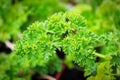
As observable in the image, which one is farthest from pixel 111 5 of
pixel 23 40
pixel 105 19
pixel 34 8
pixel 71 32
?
pixel 23 40

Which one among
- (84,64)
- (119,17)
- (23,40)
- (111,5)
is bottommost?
(84,64)

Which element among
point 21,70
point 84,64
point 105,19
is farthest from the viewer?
point 105,19

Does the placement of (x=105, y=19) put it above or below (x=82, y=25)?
above

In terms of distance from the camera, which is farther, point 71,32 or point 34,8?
point 34,8

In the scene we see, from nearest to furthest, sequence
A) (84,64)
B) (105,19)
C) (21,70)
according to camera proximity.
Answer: (84,64), (21,70), (105,19)

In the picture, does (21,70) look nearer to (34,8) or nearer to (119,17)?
(34,8)

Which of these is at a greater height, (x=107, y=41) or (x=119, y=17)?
(x=119, y=17)

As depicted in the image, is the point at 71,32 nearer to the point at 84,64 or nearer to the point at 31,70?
the point at 84,64

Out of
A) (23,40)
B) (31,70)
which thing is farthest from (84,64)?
(31,70)

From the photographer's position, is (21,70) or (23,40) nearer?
(23,40)
